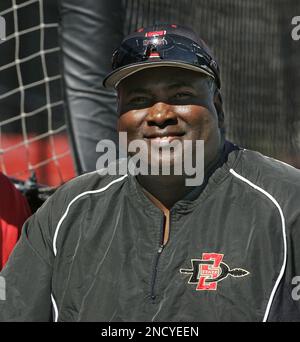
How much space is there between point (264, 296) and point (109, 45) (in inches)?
69.2

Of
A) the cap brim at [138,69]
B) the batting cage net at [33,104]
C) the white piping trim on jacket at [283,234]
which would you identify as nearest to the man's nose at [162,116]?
the cap brim at [138,69]

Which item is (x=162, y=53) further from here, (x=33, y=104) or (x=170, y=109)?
(x=33, y=104)

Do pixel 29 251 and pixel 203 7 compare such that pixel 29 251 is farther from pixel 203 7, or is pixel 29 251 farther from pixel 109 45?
pixel 203 7

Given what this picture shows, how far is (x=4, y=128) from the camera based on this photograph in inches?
248

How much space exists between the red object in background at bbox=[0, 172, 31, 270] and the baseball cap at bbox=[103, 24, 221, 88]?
64 cm

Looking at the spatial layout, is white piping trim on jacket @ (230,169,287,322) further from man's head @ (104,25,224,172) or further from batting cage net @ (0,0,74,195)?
batting cage net @ (0,0,74,195)

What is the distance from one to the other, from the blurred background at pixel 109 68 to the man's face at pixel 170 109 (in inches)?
46.0

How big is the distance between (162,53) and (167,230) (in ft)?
1.63

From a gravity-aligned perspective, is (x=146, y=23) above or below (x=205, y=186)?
above

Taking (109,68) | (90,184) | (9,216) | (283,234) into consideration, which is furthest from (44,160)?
(283,234)

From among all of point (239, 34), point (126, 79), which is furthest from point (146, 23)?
point (126, 79)

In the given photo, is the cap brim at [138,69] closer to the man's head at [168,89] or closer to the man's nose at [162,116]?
the man's head at [168,89]

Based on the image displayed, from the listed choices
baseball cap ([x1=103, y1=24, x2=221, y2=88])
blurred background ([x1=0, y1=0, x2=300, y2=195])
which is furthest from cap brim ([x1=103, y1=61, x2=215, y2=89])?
blurred background ([x1=0, y1=0, x2=300, y2=195])

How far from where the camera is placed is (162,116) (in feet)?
6.88
